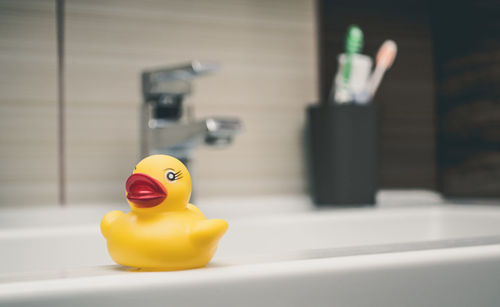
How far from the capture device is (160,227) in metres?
0.37

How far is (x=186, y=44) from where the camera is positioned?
0.89 metres

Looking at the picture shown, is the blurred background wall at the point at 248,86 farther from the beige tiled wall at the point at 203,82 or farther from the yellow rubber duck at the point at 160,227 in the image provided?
the yellow rubber duck at the point at 160,227

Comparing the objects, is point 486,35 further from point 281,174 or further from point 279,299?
point 279,299

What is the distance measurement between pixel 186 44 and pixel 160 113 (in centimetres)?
17

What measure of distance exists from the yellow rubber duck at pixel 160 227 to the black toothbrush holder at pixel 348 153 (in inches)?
19.8

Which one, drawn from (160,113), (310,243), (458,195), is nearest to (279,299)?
(310,243)

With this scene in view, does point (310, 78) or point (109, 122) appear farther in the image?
point (310, 78)

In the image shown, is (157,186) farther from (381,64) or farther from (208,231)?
(381,64)

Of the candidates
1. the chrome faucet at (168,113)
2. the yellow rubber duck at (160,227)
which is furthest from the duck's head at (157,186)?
the chrome faucet at (168,113)

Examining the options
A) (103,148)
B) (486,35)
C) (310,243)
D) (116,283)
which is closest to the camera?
(116,283)

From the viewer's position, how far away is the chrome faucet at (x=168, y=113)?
2.40ft

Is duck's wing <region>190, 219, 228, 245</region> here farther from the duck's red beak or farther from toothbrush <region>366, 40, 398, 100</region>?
toothbrush <region>366, 40, 398, 100</region>

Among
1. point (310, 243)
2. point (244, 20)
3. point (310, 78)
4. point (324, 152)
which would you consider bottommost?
point (310, 243)

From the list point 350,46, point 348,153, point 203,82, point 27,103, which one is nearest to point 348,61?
point 350,46
